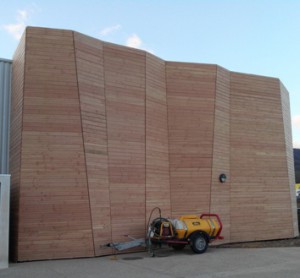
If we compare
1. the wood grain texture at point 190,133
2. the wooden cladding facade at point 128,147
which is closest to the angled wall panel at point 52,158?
the wooden cladding facade at point 128,147

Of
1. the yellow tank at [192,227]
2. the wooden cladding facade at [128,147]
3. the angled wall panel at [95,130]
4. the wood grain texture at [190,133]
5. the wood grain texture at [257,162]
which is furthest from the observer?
the wood grain texture at [257,162]

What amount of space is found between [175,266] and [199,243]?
232cm

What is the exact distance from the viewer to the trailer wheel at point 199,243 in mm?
12680

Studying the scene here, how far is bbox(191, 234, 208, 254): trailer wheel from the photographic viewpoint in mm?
12680

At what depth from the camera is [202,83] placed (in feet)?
51.7

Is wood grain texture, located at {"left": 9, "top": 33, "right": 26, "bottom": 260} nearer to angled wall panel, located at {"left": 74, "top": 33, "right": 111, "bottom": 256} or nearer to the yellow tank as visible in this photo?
angled wall panel, located at {"left": 74, "top": 33, "right": 111, "bottom": 256}

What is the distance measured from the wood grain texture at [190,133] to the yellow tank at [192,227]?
64.4 inches

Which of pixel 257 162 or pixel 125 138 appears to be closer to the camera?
pixel 125 138

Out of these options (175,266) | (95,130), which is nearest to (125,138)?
(95,130)

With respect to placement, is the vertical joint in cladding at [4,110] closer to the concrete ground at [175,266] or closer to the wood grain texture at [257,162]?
the concrete ground at [175,266]

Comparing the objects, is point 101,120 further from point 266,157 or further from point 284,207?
point 284,207

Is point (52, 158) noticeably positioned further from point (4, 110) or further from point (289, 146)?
point (289, 146)

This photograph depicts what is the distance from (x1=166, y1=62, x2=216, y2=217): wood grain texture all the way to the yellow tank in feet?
5.36

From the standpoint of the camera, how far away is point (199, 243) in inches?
505
